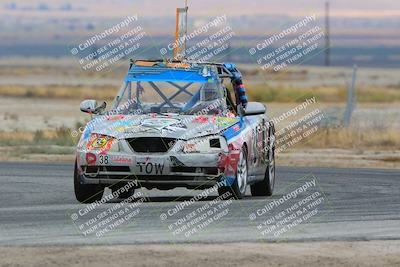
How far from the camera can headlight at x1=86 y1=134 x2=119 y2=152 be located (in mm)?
16469

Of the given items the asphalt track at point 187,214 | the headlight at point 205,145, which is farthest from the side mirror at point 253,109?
the asphalt track at point 187,214

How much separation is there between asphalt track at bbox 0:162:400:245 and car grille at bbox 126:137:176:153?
2.15ft

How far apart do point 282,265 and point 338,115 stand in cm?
3046

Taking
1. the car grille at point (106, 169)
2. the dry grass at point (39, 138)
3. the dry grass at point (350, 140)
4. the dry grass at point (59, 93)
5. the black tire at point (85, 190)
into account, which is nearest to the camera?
the car grille at point (106, 169)

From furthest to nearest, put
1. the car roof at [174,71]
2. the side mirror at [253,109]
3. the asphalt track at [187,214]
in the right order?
the car roof at [174,71]
the side mirror at [253,109]
the asphalt track at [187,214]

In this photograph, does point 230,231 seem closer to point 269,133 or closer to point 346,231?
point 346,231

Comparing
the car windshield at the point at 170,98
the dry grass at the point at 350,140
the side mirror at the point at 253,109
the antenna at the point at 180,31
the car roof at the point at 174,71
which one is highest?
the antenna at the point at 180,31

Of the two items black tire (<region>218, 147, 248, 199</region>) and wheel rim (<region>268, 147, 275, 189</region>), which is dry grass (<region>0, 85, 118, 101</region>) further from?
black tire (<region>218, 147, 248, 199</region>)

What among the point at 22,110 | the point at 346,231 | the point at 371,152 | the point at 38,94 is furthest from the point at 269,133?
the point at 38,94

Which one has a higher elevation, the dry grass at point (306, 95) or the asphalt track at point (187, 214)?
the asphalt track at point (187, 214)

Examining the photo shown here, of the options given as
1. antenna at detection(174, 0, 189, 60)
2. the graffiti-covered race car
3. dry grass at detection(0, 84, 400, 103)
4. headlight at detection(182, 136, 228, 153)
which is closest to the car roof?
the graffiti-covered race car

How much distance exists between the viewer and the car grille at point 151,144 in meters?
16.5

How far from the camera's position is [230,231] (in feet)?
45.5

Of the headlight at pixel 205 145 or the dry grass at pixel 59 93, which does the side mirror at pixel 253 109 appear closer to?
the headlight at pixel 205 145
